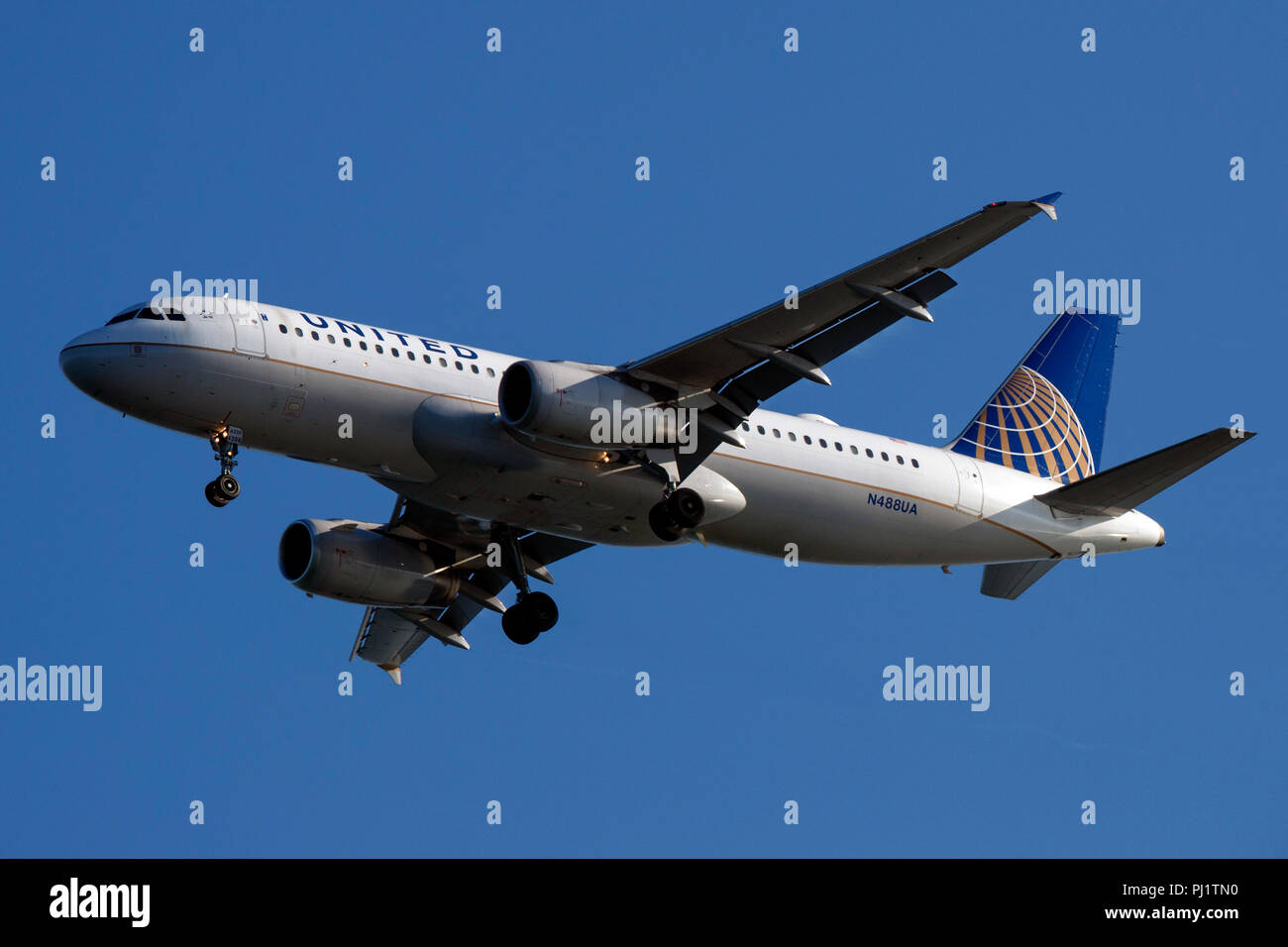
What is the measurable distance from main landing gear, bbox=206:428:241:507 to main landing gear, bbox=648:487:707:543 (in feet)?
27.9

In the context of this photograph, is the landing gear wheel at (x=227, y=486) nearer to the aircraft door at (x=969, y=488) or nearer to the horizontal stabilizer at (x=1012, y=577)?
the aircraft door at (x=969, y=488)

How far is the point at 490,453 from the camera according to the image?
1371 inches

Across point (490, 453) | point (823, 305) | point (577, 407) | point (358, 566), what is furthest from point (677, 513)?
point (358, 566)

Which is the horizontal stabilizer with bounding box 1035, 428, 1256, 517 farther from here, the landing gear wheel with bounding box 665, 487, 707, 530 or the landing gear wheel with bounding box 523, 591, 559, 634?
the landing gear wheel with bounding box 523, 591, 559, 634

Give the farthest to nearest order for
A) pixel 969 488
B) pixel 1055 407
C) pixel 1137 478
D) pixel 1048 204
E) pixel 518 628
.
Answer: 1. pixel 1055 407
2. pixel 969 488
3. pixel 518 628
4. pixel 1137 478
5. pixel 1048 204

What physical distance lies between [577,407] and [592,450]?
1.46 metres

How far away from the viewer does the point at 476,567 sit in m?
42.2

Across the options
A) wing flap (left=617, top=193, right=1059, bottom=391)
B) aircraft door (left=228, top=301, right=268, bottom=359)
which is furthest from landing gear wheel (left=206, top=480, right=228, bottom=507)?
wing flap (left=617, top=193, right=1059, bottom=391)

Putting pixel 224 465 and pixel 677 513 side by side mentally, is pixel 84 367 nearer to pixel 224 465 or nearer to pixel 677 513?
pixel 224 465

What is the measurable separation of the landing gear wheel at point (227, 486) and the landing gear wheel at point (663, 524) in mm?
8407

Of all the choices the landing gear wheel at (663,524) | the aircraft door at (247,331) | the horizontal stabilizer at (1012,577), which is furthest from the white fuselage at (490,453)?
the horizontal stabilizer at (1012,577)

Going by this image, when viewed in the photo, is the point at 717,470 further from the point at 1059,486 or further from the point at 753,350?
the point at 1059,486

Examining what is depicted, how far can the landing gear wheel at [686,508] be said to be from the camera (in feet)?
117

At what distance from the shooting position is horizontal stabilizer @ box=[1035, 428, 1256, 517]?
3656 centimetres
